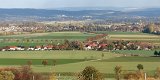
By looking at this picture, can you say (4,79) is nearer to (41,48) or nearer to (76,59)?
(76,59)

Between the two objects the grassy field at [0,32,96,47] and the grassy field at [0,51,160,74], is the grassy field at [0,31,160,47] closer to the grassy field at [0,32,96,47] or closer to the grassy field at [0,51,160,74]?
the grassy field at [0,32,96,47]

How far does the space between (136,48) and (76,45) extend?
729 centimetres

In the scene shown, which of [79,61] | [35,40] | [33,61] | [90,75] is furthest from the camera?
[35,40]

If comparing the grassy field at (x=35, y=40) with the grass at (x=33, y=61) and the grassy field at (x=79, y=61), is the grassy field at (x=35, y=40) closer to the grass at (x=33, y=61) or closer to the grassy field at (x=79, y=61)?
the grassy field at (x=79, y=61)

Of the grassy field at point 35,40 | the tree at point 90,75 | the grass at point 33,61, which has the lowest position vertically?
the grassy field at point 35,40

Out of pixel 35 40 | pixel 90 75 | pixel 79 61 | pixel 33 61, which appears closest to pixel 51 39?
pixel 35 40

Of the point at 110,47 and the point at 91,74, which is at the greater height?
the point at 91,74

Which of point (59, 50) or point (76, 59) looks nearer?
point (76, 59)

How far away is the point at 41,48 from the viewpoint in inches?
2371

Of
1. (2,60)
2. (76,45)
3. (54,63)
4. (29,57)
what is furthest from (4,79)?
(76,45)

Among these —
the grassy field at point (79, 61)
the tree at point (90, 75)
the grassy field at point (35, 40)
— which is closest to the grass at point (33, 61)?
the grassy field at point (79, 61)

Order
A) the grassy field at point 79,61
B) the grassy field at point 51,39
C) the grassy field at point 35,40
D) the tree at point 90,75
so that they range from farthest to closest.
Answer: the grassy field at point 51,39, the grassy field at point 35,40, the grassy field at point 79,61, the tree at point 90,75

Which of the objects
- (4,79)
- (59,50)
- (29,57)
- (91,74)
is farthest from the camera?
(59,50)

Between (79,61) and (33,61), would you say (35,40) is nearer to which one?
(33,61)
